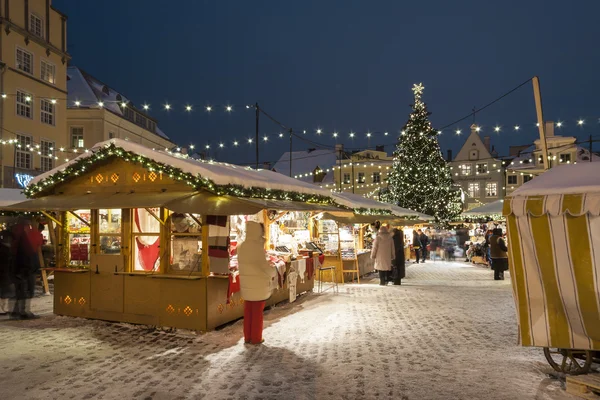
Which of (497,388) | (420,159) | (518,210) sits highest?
(420,159)

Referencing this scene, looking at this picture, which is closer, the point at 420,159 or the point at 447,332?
the point at 447,332

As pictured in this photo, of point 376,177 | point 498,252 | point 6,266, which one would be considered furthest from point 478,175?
point 6,266

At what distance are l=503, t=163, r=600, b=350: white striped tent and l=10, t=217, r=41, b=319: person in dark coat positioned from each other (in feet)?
30.8

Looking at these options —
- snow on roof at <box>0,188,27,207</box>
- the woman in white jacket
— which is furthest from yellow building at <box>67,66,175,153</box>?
the woman in white jacket

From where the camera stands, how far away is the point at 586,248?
5.38 m

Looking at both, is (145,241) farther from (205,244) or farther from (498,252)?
(498,252)

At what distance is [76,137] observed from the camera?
38.2 meters

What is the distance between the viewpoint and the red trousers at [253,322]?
8.23 metres

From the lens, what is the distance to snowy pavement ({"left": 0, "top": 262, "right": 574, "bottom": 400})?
5.92m

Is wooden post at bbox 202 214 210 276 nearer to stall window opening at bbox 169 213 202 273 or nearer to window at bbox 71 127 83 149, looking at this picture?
stall window opening at bbox 169 213 202 273

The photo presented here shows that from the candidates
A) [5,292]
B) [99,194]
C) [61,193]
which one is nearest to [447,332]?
[99,194]

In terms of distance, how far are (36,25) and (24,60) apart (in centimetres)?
258

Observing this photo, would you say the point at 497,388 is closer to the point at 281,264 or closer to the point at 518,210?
the point at 518,210

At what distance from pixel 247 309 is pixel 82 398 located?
3.04m
